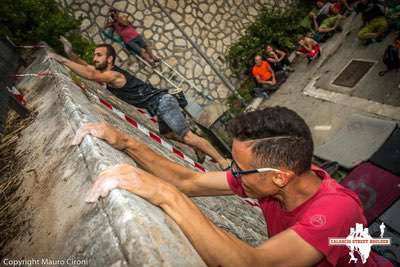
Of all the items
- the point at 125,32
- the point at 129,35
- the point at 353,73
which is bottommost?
the point at 353,73

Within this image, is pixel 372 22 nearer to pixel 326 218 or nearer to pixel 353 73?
pixel 353 73

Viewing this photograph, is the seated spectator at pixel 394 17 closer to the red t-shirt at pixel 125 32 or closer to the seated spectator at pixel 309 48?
the seated spectator at pixel 309 48

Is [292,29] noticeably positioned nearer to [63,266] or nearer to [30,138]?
[30,138]

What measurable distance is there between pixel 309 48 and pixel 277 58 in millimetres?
1029

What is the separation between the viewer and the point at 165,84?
10.2m

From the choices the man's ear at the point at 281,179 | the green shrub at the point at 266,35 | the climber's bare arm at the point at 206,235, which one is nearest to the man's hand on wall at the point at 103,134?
the climber's bare arm at the point at 206,235

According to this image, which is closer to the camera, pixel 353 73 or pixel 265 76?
pixel 353 73

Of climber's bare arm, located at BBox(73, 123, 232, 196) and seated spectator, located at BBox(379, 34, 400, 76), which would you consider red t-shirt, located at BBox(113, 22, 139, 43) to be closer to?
seated spectator, located at BBox(379, 34, 400, 76)

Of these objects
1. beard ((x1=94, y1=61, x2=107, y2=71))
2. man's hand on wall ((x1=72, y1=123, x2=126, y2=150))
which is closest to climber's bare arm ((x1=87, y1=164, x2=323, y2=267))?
man's hand on wall ((x1=72, y1=123, x2=126, y2=150))

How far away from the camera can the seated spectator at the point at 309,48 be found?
34.8 ft

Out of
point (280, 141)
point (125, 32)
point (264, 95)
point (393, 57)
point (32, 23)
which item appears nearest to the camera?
point (280, 141)

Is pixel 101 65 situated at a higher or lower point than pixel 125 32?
higher

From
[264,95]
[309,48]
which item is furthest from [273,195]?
[309,48]

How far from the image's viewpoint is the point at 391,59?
26.8ft
